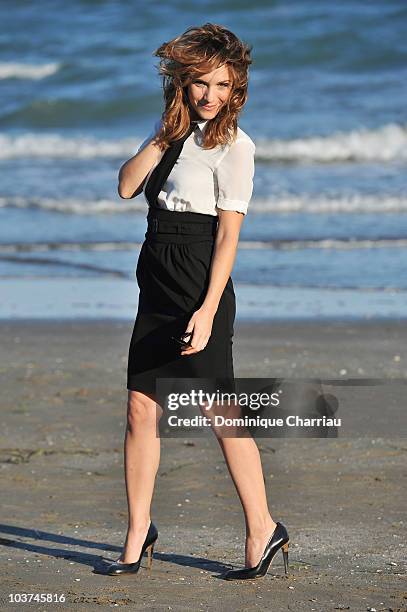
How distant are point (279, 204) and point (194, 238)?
10.4m

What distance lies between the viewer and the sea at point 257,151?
31.0 feet

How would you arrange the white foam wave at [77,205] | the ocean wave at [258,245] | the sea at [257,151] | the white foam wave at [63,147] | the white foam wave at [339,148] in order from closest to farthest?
the sea at [257,151] → the ocean wave at [258,245] → the white foam wave at [77,205] → the white foam wave at [339,148] → the white foam wave at [63,147]

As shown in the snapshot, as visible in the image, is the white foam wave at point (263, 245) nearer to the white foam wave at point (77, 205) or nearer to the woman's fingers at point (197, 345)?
the white foam wave at point (77, 205)

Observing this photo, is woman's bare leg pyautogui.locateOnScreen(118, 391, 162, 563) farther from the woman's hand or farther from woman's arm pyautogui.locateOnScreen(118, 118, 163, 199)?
woman's arm pyautogui.locateOnScreen(118, 118, 163, 199)

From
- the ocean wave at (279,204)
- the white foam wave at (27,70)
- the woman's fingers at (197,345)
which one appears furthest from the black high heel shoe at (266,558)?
the white foam wave at (27,70)

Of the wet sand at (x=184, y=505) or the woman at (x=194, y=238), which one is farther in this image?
the wet sand at (x=184, y=505)

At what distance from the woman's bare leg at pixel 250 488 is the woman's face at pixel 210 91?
3.21 ft

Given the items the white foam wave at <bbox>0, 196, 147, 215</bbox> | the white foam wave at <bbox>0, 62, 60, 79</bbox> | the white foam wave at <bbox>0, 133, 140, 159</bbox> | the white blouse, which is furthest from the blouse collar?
the white foam wave at <bbox>0, 62, 60, 79</bbox>

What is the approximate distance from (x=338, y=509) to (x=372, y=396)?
4.58 feet

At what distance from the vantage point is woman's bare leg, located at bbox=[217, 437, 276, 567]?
12.0ft

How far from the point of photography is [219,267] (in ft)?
11.6

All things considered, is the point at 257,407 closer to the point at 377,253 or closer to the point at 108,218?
the point at 377,253

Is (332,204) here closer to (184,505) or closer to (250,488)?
(184,505)

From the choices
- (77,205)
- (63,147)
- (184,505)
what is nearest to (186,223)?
(184,505)
